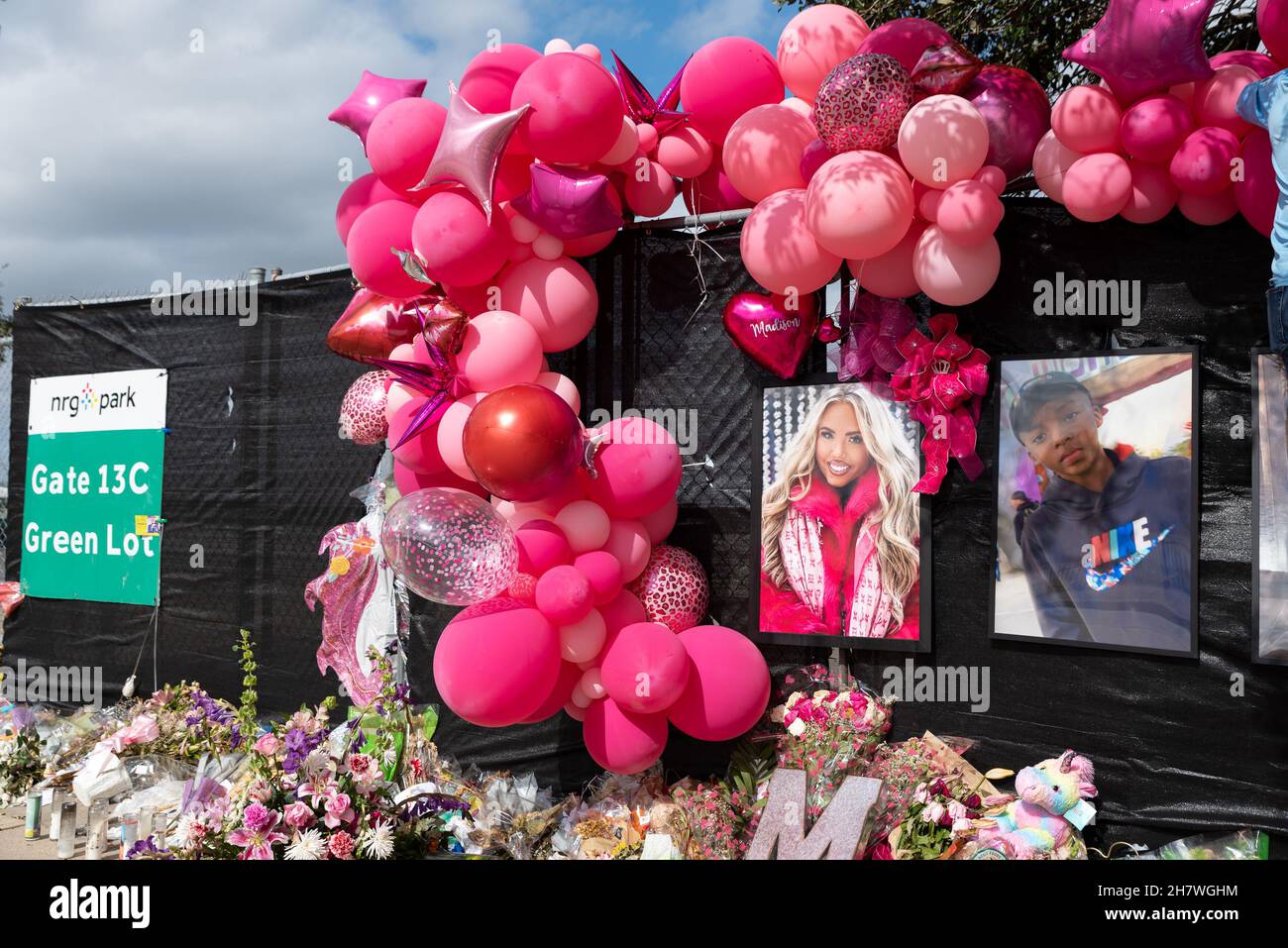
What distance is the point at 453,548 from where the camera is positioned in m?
3.39

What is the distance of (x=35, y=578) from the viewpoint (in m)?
6.68

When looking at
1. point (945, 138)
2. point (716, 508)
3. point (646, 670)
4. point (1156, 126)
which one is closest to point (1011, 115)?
point (945, 138)

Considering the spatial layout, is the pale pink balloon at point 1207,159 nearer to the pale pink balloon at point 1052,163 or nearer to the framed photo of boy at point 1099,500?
the pale pink balloon at point 1052,163

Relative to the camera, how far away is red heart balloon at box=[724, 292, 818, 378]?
12.8ft

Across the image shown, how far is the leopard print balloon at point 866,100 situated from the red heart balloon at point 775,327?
2.26ft

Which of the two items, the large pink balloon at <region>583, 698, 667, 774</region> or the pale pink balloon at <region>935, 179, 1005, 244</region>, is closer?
the pale pink balloon at <region>935, 179, 1005, 244</region>

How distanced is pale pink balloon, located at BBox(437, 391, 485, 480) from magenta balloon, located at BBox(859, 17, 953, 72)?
1931 millimetres

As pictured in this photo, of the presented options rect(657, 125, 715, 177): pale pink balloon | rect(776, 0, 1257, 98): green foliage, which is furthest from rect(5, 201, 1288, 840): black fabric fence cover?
rect(776, 0, 1257, 98): green foliage

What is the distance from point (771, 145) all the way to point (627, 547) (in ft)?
5.26

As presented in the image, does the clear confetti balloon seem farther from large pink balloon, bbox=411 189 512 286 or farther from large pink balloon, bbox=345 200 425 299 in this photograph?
large pink balloon, bbox=345 200 425 299

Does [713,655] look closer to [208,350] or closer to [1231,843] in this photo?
[1231,843]

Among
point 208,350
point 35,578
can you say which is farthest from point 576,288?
point 35,578

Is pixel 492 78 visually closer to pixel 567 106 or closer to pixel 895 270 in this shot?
pixel 567 106

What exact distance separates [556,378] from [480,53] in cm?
129
